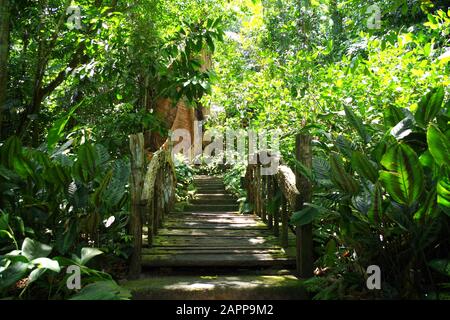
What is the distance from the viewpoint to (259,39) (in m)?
→ 11.2

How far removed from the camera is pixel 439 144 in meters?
2.29

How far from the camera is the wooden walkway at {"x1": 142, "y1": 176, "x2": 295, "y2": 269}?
382cm

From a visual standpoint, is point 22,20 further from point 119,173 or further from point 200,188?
point 200,188

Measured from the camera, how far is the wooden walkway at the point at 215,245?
3.82m

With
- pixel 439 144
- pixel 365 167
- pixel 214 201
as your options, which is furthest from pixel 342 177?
pixel 214 201

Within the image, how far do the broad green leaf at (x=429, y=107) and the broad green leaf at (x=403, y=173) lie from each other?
2.04 feet

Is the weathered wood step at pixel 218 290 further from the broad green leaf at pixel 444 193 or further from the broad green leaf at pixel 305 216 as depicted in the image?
the broad green leaf at pixel 444 193

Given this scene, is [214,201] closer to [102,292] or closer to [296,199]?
[296,199]

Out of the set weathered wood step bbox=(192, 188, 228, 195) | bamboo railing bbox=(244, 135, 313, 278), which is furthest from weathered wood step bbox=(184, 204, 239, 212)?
bamboo railing bbox=(244, 135, 313, 278)

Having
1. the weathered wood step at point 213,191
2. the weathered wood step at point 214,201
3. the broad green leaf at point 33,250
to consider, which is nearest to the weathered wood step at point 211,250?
the broad green leaf at point 33,250

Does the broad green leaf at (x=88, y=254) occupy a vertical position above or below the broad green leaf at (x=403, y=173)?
below

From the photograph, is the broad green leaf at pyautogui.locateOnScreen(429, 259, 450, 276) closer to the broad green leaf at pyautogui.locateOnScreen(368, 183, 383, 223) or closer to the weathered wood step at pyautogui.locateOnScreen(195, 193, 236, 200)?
the broad green leaf at pyautogui.locateOnScreen(368, 183, 383, 223)
